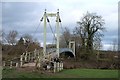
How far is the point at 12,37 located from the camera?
46.6 metres

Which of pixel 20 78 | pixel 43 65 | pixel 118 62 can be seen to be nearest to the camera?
pixel 20 78

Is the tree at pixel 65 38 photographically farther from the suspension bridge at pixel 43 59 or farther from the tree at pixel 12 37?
the suspension bridge at pixel 43 59

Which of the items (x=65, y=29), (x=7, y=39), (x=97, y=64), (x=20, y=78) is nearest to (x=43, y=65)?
(x=20, y=78)

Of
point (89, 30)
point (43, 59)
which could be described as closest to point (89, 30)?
point (89, 30)

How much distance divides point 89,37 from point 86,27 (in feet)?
7.44

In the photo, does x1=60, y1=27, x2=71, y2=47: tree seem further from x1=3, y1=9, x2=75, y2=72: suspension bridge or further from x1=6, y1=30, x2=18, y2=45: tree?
x1=3, y1=9, x2=75, y2=72: suspension bridge

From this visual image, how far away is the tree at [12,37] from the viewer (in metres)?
45.2

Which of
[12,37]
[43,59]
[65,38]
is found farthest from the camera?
[65,38]

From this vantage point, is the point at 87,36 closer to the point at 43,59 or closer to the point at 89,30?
the point at 89,30

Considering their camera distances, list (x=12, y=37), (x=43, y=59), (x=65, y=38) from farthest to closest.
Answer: (x=65, y=38), (x=12, y=37), (x=43, y=59)

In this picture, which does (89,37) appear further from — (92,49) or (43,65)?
(43,65)

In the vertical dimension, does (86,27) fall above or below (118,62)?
above

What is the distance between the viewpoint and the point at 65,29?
57281 mm

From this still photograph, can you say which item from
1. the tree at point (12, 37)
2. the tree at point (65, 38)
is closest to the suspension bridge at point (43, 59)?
the tree at point (12, 37)
